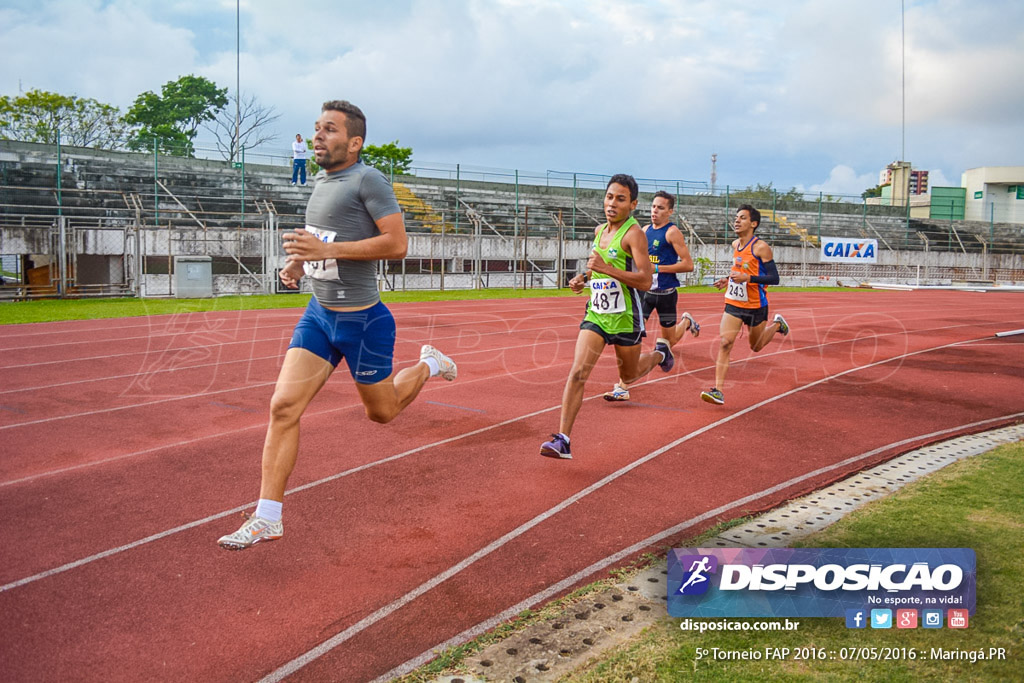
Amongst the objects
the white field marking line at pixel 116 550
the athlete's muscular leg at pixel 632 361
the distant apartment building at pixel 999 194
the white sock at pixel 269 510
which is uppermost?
the distant apartment building at pixel 999 194

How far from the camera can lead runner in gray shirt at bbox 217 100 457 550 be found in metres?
3.75

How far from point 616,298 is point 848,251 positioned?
35235 millimetres

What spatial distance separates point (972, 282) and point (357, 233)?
42.5 meters

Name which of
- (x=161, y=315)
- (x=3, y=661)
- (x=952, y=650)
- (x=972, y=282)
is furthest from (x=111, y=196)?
(x=972, y=282)

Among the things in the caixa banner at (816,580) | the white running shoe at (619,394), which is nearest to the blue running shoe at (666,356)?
the white running shoe at (619,394)

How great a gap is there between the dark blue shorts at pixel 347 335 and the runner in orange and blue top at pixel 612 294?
1.88 m

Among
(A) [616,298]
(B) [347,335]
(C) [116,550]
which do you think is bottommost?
(C) [116,550]

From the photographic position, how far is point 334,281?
3.89 m

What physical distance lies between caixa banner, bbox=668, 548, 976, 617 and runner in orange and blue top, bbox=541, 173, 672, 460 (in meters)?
1.83

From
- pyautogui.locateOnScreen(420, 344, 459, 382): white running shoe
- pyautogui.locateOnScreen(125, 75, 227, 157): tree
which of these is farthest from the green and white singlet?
pyautogui.locateOnScreen(125, 75, 227, 157): tree

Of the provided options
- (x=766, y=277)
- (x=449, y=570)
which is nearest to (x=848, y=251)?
(x=766, y=277)

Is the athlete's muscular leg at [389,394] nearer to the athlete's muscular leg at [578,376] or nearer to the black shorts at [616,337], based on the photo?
the athlete's muscular leg at [578,376]

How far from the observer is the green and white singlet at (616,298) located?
18.8 ft

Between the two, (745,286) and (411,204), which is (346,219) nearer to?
(745,286)
